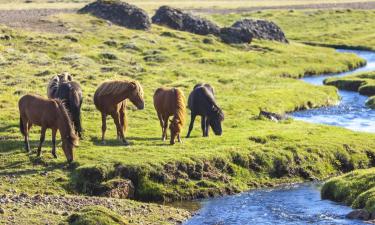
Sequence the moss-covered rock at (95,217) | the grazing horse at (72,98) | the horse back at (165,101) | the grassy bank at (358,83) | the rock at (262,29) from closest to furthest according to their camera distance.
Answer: the moss-covered rock at (95,217), the grazing horse at (72,98), the horse back at (165,101), the grassy bank at (358,83), the rock at (262,29)

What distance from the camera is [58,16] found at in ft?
254

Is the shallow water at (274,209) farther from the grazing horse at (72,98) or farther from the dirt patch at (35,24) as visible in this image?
the dirt patch at (35,24)

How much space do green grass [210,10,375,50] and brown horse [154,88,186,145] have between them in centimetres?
5860

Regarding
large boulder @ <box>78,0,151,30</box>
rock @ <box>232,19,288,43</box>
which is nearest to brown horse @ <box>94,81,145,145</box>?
large boulder @ <box>78,0,151,30</box>

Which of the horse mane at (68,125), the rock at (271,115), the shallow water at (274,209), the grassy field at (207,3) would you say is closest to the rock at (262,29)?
the rock at (271,115)

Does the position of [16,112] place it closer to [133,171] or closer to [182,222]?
[133,171]

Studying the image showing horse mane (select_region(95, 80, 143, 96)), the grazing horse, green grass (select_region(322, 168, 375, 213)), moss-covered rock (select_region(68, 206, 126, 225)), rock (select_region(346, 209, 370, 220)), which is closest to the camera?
moss-covered rock (select_region(68, 206, 126, 225))

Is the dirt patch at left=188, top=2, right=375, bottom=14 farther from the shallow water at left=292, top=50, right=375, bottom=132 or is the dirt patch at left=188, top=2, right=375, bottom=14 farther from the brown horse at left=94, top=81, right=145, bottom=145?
the brown horse at left=94, top=81, right=145, bottom=145

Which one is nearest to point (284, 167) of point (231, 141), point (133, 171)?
point (231, 141)

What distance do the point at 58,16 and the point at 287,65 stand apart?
24.4 m

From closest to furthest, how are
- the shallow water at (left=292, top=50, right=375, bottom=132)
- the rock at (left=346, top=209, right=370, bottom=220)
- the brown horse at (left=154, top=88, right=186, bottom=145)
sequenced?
the rock at (left=346, top=209, right=370, bottom=220) < the brown horse at (left=154, top=88, right=186, bottom=145) < the shallow water at (left=292, top=50, right=375, bottom=132)

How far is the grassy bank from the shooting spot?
59.7m

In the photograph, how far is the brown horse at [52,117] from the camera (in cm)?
3039

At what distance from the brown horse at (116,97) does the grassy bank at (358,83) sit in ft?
96.6
